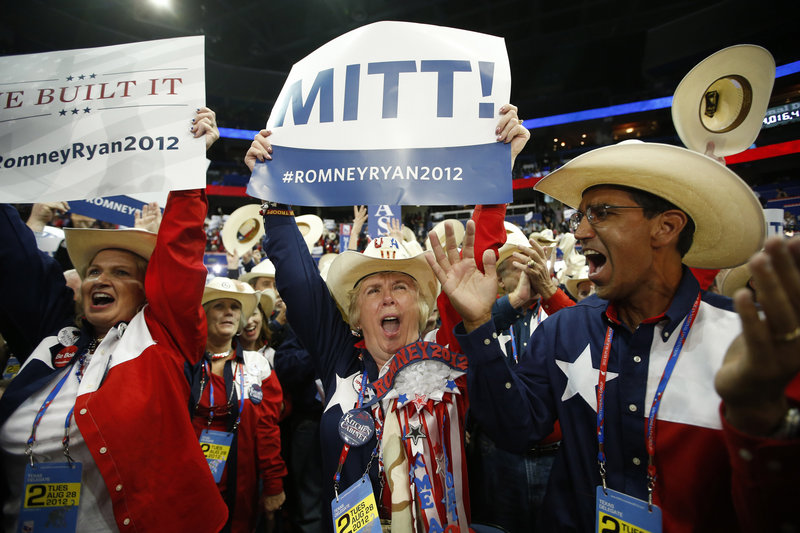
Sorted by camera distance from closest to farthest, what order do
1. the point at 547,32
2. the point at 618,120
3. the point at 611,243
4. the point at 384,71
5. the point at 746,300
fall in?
the point at 746,300, the point at 611,243, the point at 384,71, the point at 547,32, the point at 618,120

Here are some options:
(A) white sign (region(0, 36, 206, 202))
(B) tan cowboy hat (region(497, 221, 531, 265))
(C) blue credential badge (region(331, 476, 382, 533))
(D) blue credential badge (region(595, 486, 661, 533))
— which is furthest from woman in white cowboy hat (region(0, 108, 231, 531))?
(B) tan cowboy hat (region(497, 221, 531, 265))

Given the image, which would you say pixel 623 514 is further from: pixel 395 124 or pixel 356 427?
pixel 395 124

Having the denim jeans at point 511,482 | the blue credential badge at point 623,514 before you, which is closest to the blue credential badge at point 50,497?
the denim jeans at point 511,482

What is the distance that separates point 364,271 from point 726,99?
2191 mm

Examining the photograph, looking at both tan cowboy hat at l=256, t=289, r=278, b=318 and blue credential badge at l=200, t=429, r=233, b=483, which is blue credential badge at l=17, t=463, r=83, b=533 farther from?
tan cowboy hat at l=256, t=289, r=278, b=318

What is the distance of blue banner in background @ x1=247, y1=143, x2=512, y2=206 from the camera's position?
1534mm

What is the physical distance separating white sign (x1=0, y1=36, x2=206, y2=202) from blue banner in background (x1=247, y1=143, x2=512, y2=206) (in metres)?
0.46

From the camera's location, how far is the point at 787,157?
1994 centimetres

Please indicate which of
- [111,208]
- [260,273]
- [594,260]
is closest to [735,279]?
[594,260]

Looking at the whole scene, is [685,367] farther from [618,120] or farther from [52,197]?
[618,120]

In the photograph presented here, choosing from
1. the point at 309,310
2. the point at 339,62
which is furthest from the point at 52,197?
the point at 339,62

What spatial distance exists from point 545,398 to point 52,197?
230 centimetres

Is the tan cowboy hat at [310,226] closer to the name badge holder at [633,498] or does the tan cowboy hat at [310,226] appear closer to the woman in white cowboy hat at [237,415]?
the woman in white cowboy hat at [237,415]

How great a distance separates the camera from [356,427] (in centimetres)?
164
